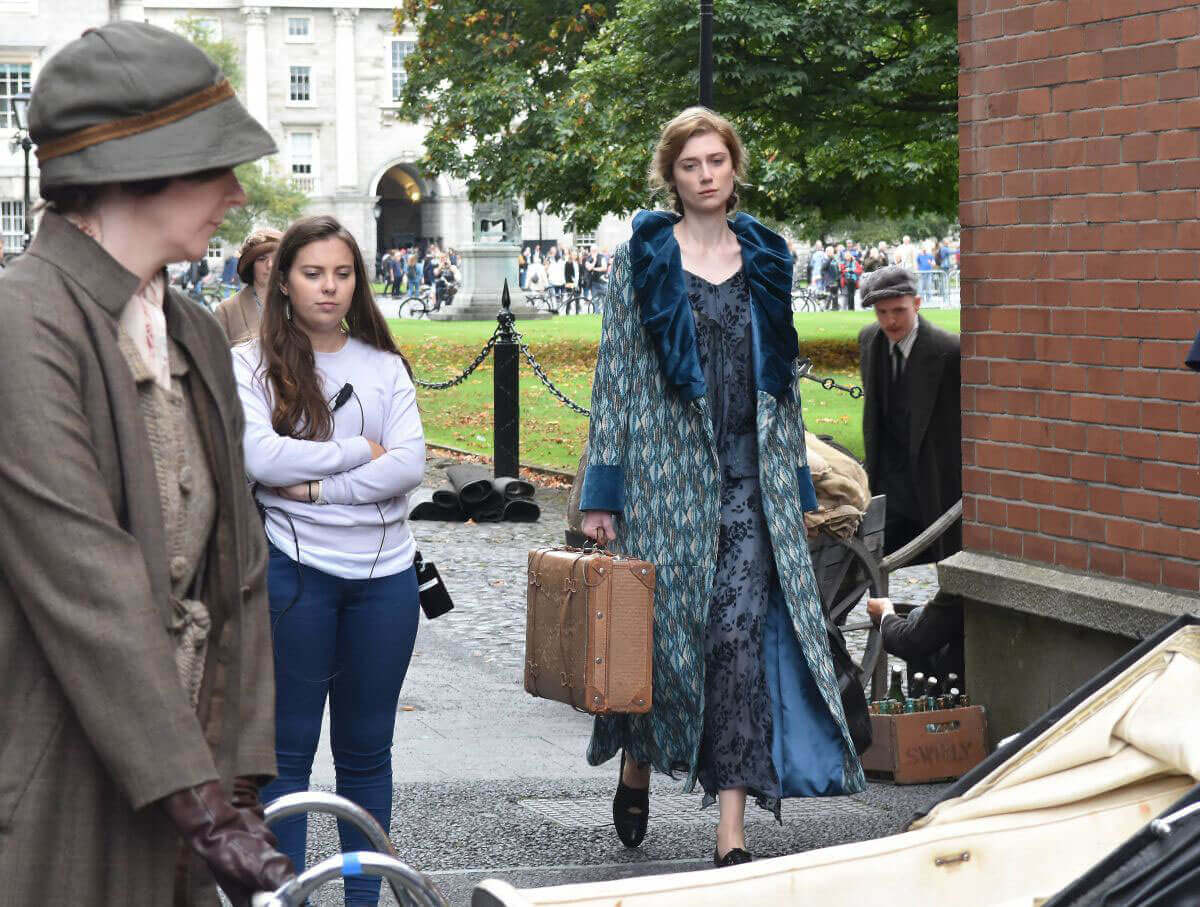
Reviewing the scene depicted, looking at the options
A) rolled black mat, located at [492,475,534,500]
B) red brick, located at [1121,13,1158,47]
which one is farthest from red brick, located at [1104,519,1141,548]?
rolled black mat, located at [492,475,534,500]

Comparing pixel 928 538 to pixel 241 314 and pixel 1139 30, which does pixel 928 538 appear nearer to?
pixel 1139 30

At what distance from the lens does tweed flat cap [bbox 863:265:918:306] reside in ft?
26.2

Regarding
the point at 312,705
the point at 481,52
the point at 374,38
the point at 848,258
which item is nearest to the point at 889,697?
the point at 312,705

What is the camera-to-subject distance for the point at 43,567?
2148 millimetres

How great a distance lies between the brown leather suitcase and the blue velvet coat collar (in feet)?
1.77

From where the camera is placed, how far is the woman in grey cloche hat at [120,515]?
2150 mm

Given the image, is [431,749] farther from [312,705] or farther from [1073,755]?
[1073,755]

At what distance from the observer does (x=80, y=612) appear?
2.14 meters

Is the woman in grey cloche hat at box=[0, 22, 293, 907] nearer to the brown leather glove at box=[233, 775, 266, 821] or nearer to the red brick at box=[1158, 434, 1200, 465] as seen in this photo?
the brown leather glove at box=[233, 775, 266, 821]

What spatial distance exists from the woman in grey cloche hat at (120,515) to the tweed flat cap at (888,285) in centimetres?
573

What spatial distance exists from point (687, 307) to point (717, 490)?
0.52 meters

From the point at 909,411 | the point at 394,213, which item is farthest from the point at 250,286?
the point at 394,213

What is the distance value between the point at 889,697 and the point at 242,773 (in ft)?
15.7

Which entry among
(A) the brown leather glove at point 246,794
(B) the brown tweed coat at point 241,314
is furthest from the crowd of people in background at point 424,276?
(A) the brown leather glove at point 246,794
